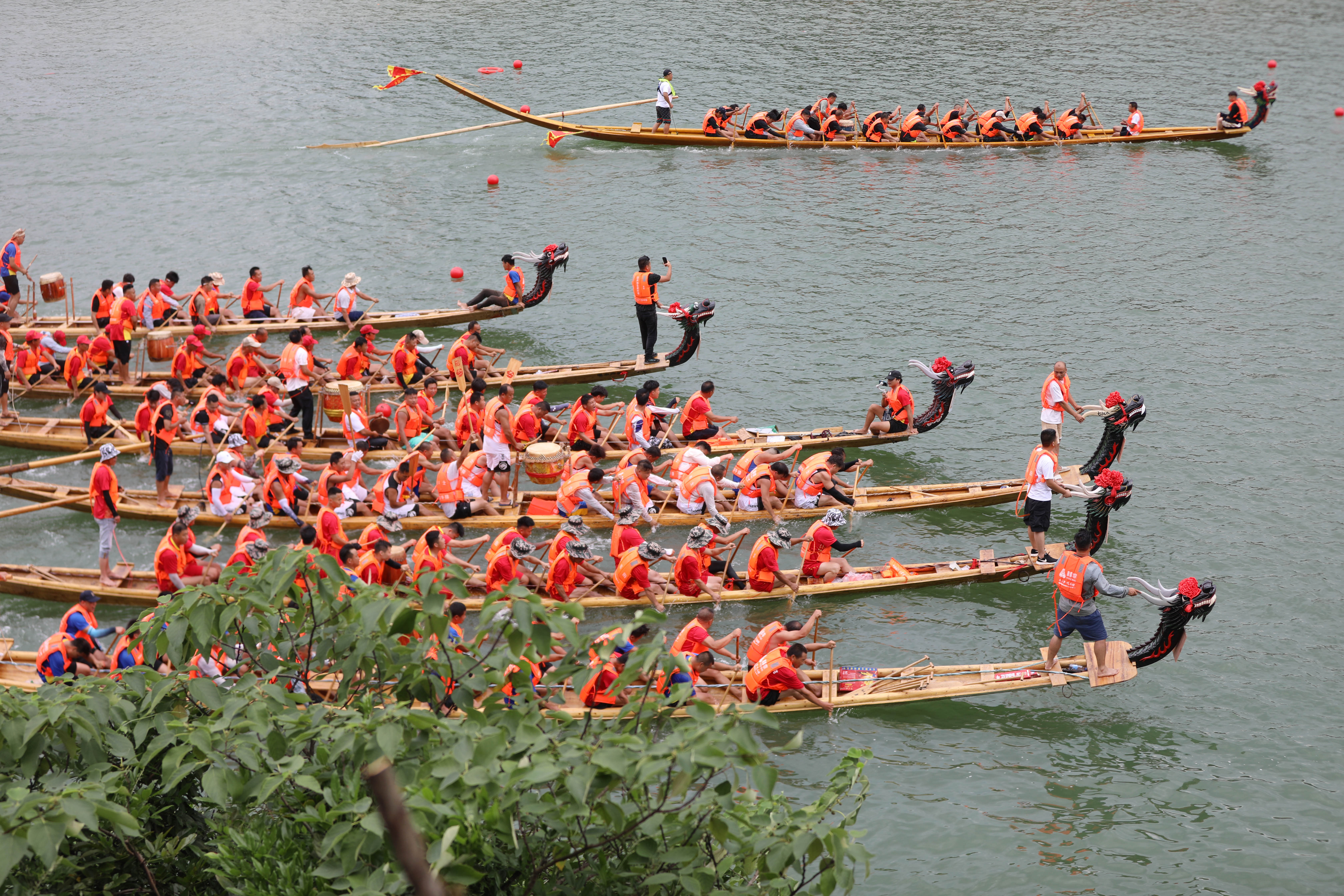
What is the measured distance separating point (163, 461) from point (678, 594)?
782 centimetres

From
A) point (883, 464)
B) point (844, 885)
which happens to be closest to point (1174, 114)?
point (883, 464)

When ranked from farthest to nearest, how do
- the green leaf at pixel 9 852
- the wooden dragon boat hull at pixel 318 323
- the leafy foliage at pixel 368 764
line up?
the wooden dragon boat hull at pixel 318 323 → the leafy foliage at pixel 368 764 → the green leaf at pixel 9 852

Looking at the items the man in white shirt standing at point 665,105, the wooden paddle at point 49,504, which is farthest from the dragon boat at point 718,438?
the man in white shirt standing at point 665,105

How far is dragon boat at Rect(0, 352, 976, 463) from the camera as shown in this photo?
59.5 feet

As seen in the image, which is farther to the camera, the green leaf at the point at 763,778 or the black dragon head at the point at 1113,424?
the black dragon head at the point at 1113,424

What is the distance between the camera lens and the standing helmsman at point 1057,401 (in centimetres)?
1739

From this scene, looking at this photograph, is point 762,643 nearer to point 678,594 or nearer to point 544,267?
point 678,594

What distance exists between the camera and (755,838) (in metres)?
6.45

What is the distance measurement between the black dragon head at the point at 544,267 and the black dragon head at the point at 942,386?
23.3 feet

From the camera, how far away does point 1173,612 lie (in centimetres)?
1304

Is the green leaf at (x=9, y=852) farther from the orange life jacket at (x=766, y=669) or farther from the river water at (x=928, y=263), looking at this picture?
the orange life jacket at (x=766, y=669)

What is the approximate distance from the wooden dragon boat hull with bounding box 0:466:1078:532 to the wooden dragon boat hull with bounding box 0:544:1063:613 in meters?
1.46

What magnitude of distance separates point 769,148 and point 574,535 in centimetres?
2080

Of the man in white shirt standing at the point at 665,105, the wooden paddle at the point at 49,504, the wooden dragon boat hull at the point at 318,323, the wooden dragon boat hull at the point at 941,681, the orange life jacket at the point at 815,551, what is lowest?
the wooden dragon boat hull at the point at 941,681
